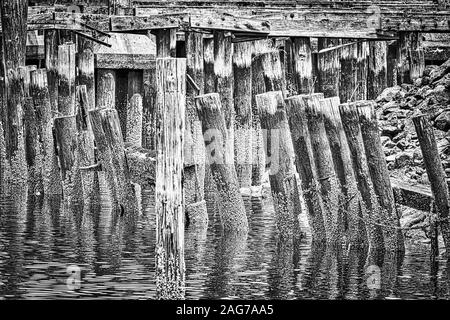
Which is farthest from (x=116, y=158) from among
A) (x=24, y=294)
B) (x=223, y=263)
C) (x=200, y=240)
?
(x=24, y=294)

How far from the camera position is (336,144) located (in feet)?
63.6

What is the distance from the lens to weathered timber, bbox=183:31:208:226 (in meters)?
21.6

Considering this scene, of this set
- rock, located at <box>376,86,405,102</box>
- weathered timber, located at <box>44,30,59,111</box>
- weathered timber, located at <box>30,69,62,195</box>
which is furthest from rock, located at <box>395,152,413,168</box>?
weathered timber, located at <box>44,30,59,111</box>

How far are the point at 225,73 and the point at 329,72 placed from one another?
5.13ft

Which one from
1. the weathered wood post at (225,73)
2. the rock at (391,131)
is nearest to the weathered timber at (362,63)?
the rock at (391,131)

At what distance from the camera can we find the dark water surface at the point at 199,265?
57.9ft

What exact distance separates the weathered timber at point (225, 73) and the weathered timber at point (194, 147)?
0.94 feet

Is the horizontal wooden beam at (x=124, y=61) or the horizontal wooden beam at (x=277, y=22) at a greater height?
the horizontal wooden beam at (x=277, y=22)

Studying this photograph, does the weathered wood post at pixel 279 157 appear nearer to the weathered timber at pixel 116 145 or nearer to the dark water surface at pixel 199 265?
the dark water surface at pixel 199 265

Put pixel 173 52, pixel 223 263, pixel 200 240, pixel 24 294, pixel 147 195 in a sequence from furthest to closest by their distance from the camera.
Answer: pixel 147 195, pixel 173 52, pixel 200 240, pixel 223 263, pixel 24 294

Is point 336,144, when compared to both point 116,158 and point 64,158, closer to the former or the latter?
point 116,158

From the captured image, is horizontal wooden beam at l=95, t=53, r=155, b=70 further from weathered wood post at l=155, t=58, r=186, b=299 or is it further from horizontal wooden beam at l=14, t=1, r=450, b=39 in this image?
weathered wood post at l=155, t=58, r=186, b=299

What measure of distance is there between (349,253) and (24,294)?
411 cm

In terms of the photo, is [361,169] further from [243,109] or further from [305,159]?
[243,109]
